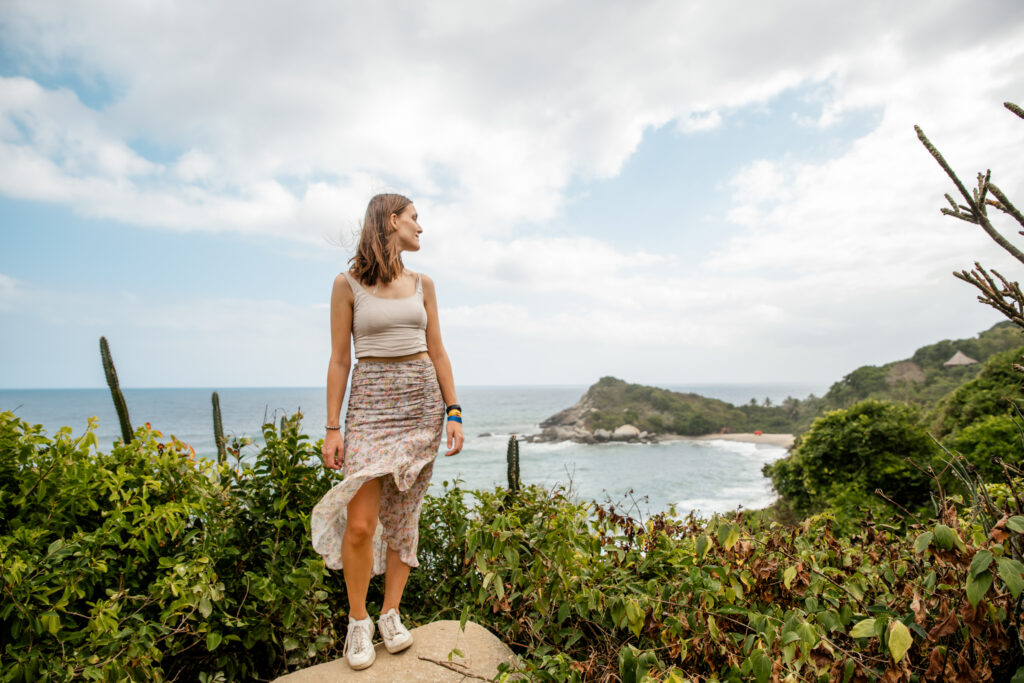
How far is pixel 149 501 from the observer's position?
2.73 m

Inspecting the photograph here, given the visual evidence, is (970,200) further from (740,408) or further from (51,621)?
(740,408)

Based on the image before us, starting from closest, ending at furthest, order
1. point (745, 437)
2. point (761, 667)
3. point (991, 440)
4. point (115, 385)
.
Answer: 1. point (761, 667)
2. point (115, 385)
3. point (991, 440)
4. point (745, 437)

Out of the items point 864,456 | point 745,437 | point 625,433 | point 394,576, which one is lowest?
point 745,437

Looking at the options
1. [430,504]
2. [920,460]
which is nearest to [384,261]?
[430,504]

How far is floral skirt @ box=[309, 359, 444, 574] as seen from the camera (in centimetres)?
251

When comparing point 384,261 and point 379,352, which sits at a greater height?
point 384,261

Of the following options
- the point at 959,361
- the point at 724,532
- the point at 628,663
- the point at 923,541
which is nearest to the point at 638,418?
the point at 959,361

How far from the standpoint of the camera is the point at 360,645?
2.46m

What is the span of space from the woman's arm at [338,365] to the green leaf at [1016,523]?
2.52 m

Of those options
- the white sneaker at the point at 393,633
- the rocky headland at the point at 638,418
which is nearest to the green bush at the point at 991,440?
the white sneaker at the point at 393,633

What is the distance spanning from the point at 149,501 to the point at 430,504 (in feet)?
4.93

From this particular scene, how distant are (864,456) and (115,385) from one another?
14.9 meters

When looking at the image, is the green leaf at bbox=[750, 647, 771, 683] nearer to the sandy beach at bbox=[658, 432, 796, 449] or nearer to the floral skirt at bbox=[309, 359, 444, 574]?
the floral skirt at bbox=[309, 359, 444, 574]

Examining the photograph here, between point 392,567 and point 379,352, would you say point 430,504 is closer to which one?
point 392,567
